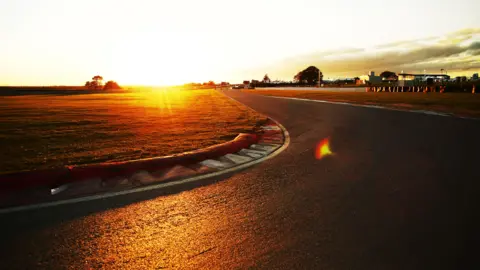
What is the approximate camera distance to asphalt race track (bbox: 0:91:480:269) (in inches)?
95.0

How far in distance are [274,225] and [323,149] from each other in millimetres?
4225

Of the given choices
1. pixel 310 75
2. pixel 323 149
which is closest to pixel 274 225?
pixel 323 149

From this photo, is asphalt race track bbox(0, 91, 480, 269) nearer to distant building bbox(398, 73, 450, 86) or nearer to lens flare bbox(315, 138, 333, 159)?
lens flare bbox(315, 138, 333, 159)

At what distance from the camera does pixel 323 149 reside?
22.6 ft

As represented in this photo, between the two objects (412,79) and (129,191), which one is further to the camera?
Result: (412,79)

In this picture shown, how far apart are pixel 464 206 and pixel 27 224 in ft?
15.7

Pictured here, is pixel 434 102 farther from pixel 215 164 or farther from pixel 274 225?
pixel 274 225

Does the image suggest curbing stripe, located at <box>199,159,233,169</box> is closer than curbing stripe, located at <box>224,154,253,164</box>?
Yes

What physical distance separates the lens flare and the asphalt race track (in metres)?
1.21

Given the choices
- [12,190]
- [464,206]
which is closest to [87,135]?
[12,190]

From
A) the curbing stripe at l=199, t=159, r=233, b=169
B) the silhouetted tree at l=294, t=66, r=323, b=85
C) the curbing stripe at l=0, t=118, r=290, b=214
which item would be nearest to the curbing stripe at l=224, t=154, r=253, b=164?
the curbing stripe at l=0, t=118, r=290, b=214

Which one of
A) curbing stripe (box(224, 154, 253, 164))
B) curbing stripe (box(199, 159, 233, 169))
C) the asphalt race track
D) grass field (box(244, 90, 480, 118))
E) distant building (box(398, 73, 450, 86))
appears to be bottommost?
the asphalt race track

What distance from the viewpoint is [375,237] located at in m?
2.76

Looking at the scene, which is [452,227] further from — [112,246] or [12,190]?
[12,190]
